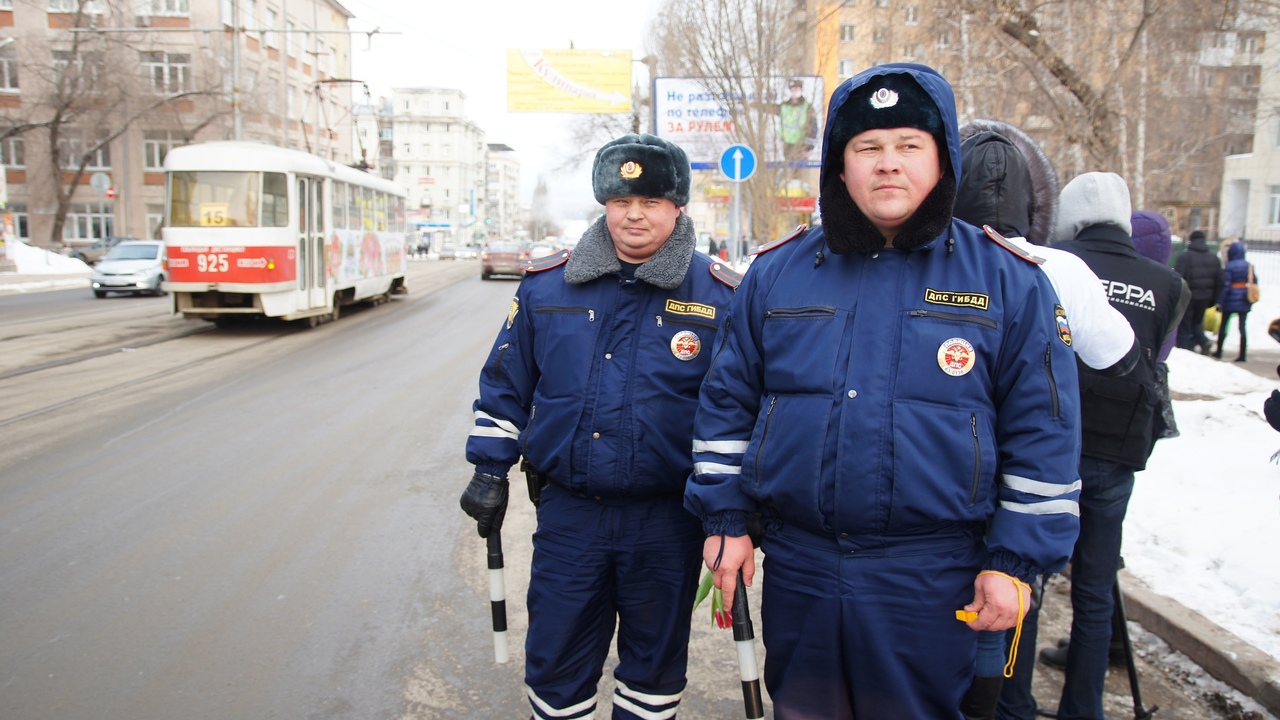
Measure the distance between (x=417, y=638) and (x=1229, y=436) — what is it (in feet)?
19.6

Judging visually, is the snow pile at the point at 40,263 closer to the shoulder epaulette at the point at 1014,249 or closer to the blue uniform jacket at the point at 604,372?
the blue uniform jacket at the point at 604,372

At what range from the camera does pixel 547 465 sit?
2.74 metres

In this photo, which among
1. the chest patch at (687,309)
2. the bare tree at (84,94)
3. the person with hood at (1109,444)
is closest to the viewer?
the chest patch at (687,309)

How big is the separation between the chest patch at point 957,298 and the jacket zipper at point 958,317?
3cm

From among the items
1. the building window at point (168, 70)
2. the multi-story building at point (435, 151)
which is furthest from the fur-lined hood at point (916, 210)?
the multi-story building at point (435, 151)

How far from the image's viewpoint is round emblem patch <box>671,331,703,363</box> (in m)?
2.74

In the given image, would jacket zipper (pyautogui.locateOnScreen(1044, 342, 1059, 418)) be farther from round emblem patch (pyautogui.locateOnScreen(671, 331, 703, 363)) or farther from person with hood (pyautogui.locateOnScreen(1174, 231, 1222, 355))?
person with hood (pyautogui.locateOnScreen(1174, 231, 1222, 355))

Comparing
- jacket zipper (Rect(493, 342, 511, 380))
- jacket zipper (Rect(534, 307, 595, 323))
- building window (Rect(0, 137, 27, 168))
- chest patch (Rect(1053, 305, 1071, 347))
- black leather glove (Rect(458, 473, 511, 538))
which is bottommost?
black leather glove (Rect(458, 473, 511, 538))

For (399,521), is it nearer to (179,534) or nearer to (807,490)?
(179,534)

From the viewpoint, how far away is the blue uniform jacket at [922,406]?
203cm

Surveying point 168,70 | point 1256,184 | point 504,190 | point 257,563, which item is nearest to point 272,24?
point 168,70

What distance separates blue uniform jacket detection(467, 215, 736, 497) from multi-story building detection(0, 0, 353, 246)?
37.9 m

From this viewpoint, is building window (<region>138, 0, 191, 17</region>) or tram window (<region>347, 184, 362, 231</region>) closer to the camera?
tram window (<region>347, 184, 362, 231</region>)

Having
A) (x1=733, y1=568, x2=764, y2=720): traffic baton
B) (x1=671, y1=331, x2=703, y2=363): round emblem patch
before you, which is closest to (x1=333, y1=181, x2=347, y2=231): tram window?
(x1=671, y1=331, x2=703, y2=363): round emblem patch
